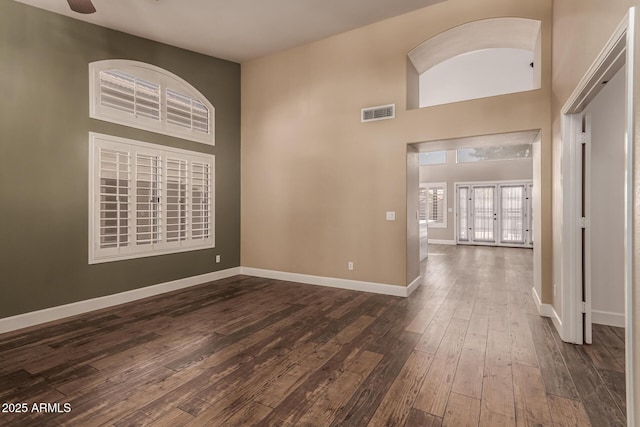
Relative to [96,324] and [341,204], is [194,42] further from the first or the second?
[96,324]

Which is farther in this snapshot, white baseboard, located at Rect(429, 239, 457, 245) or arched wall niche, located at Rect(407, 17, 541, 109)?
white baseboard, located at Rect(429, 239, 457, 245)

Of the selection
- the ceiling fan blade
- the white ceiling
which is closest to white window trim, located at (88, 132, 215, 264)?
the white ceiling

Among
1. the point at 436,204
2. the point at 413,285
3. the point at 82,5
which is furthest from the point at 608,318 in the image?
the point at 436,204

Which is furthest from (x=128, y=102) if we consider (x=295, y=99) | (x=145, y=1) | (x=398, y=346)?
(x=398, y=346)

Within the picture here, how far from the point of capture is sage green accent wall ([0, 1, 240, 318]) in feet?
10.7

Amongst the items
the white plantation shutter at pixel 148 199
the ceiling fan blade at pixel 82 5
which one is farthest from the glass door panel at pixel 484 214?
the ceiling fan blade at pixel 82 5

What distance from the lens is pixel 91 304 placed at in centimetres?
386

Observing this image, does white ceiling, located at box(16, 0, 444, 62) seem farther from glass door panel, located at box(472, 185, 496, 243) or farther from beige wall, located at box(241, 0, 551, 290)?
glass door panel, located at box(472, 185, 496, 243)

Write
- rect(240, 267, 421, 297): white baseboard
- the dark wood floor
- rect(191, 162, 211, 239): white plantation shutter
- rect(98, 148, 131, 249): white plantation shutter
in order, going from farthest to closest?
rect(191, 162, 211, 239): white plantation shutter → rect(240, 267, 421, 297): white baseboard → rect(98, 148, 131, 249): white plantation shutter → the dark wood floor

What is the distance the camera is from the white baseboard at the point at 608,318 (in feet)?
10.6

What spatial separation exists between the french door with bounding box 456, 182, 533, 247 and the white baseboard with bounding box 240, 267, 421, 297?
6727 millimetres

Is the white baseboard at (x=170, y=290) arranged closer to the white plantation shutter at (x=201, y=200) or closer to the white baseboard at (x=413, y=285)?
the white baseboard at (x=413, y=285)

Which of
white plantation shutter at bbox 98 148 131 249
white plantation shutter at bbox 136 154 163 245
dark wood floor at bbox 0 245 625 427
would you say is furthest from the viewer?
white plantation shutter at bbox 136 154 163 245

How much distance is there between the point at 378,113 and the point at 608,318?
3698mm
